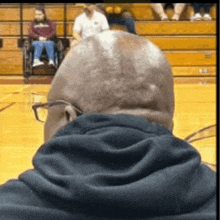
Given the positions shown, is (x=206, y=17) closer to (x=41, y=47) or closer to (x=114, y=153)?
(x=41, y=47)

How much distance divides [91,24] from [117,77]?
5020 millimetres

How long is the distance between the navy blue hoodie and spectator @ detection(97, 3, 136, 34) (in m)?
5.24

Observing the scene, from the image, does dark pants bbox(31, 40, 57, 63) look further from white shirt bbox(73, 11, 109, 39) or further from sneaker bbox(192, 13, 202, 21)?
sneaker bbox(192, 13, 202, 21)

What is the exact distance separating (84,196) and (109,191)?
23 millimetres

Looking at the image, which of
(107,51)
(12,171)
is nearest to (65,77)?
(107,51)

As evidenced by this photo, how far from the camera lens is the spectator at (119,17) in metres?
5.66

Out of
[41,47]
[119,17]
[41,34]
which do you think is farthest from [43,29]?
[119,17]

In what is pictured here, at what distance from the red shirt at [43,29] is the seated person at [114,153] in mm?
5652

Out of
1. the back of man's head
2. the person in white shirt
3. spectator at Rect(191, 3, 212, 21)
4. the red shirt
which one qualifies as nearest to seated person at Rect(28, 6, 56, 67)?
the red shirt

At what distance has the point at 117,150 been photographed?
417 millimetres

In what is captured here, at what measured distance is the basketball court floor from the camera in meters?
1.66

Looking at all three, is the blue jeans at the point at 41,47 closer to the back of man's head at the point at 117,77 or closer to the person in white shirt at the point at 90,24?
the person in white shirt at the point at 90,24

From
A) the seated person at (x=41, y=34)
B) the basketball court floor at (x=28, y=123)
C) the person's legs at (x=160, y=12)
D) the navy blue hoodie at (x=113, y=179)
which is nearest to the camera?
the navy blue hoodie at (x=113, y=179)

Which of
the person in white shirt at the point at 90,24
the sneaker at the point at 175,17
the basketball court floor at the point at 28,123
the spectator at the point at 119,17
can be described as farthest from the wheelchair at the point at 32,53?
the sneaker at the point at 175,17
